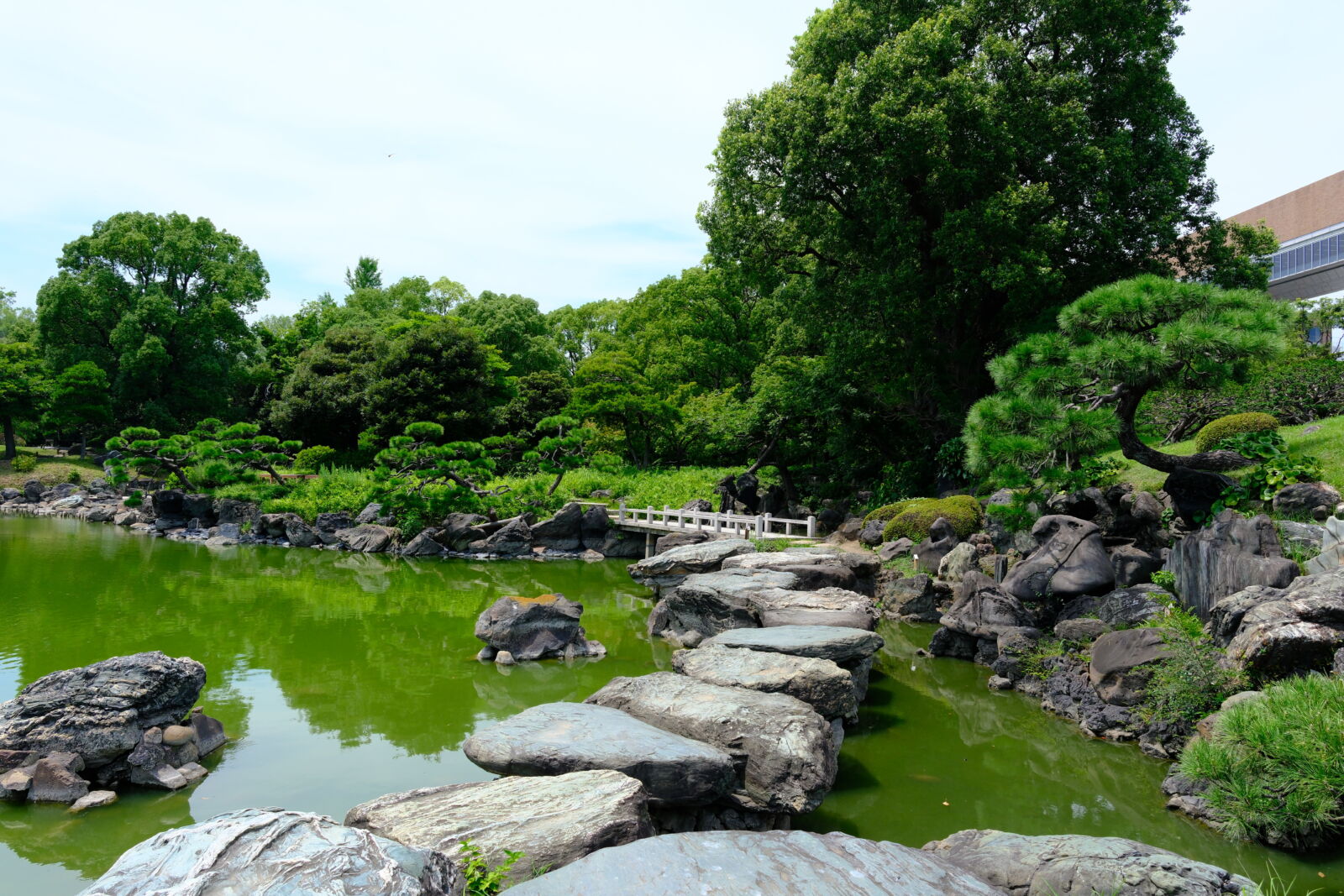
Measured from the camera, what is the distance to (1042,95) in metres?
14.1

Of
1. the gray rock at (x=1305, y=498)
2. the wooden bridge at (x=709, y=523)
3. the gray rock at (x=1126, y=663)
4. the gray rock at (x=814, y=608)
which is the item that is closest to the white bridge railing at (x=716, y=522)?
the wooden bridge at (x=709, y=523)

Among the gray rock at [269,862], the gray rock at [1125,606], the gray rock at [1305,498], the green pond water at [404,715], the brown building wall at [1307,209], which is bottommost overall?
the green pond water at [404,715]

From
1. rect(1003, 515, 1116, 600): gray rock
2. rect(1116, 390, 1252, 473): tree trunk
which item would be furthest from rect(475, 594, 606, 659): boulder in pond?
rect(1116, 390, 1252, 473): tree trunk

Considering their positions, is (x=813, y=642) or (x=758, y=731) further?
(x=813, y=642)

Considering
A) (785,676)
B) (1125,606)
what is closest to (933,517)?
(1125,606)

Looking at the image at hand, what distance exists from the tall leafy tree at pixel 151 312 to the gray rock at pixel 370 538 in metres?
17.4

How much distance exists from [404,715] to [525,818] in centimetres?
420

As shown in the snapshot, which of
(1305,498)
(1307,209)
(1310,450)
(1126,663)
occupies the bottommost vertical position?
(1126,663)

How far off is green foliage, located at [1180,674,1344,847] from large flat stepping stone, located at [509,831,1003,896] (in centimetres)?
253

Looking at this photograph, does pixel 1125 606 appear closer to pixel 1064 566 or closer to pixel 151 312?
pixel 1064 566

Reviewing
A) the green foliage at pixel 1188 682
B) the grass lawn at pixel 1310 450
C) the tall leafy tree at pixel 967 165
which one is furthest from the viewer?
the tall leafy tree at pixel 967 165

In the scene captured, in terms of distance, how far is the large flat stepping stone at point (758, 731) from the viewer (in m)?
4.86

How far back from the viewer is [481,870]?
333cm

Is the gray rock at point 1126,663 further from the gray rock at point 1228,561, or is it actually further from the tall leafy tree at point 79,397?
the tall leafy tree at point 79,397
